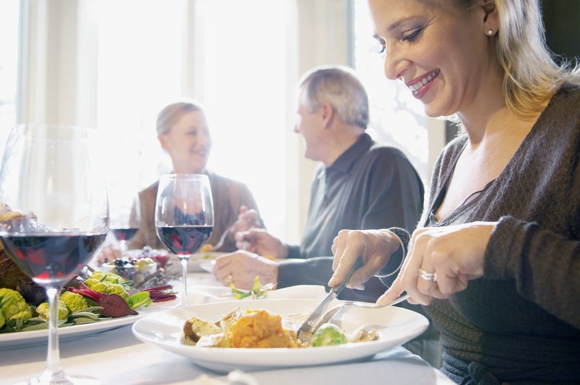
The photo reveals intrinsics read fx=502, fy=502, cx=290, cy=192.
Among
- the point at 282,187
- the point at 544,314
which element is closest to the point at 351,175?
the point at 544,314

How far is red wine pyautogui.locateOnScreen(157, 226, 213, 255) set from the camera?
3.45 feet

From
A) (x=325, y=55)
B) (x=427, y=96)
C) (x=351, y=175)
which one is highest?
(x=325, y=55)

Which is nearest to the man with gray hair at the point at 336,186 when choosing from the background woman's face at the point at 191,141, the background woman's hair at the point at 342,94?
the background woman's hair at the point at 342,94

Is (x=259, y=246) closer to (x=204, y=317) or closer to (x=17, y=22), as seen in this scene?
(x=204, y=317)

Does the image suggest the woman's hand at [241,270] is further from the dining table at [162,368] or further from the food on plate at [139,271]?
the dining table at [162,368]

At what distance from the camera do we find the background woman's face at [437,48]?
1.11 meters

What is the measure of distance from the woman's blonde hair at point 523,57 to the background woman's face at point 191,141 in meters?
2.47

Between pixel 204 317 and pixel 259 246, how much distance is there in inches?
60.8

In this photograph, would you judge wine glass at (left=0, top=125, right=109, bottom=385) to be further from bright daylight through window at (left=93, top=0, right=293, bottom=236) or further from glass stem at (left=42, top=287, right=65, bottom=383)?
bright daylight through window at (left=93, top=0, right=293, bottom=236)

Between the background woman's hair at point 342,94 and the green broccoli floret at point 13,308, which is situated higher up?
the background woman's hair at point 342,94

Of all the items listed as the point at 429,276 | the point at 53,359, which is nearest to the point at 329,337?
the point at 429,276

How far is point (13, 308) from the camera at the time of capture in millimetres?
694

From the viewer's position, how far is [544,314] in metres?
0.87

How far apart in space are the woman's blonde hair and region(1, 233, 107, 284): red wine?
35.5 inches
